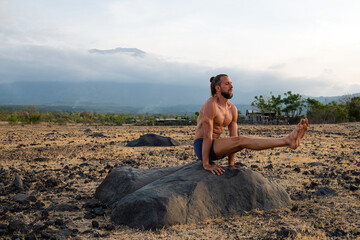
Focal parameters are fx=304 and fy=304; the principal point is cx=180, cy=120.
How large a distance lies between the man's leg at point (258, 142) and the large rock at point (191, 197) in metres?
0.71

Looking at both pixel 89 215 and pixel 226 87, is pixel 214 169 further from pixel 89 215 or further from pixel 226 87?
pixel 89 215

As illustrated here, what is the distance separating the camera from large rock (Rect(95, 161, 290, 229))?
604 centimetres

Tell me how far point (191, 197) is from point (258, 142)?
5.94ft

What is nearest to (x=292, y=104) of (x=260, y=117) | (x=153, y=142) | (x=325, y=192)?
(x=260, y=117)

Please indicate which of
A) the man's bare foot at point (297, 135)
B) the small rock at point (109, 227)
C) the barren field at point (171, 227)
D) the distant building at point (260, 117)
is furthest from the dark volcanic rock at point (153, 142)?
the distant building at point (260, 117)

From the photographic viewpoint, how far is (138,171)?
8.42 metres

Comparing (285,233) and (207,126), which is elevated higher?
(207,126)

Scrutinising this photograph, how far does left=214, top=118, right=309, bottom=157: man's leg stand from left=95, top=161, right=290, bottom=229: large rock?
71 centimetres

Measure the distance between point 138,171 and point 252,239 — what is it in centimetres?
390

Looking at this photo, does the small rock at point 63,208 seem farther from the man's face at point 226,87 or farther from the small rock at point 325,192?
the small rock at point 325,192

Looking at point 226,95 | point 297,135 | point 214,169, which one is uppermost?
point 226,95

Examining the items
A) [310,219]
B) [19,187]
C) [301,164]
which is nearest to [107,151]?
[19,187]

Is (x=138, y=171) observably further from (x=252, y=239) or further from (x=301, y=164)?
(x=301, y=164)

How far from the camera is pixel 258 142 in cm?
633
